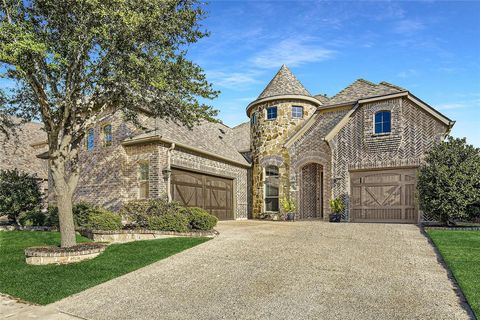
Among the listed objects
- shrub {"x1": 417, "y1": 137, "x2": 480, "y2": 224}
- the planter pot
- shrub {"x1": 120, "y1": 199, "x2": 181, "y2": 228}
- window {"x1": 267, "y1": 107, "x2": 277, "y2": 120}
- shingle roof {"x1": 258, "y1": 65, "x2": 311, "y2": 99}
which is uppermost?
shingle roof {"x1": 258, "y1": 65, "x2": 311, "y2": 99}

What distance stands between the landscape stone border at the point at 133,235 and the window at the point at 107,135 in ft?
19.8

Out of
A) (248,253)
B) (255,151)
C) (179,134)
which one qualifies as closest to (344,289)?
(248,253)

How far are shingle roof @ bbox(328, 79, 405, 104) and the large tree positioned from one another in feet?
33.0

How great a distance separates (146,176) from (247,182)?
319 inches

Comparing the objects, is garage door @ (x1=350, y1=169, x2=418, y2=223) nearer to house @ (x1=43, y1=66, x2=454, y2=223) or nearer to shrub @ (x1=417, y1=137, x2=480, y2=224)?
house @ (x1=43, y1=66, x2=454, y2=223)

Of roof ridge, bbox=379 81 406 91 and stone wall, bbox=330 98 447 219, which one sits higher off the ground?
roof ridge, bbox=379 81 406 91

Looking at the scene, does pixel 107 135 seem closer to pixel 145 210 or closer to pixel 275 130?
pixel 145 210

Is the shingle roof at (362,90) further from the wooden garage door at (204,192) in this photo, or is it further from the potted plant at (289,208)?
the wooden garage door at (204,192)

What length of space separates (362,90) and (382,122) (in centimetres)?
264

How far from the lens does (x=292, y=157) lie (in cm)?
1989

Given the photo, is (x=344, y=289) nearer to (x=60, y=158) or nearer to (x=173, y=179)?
(x=60, y=158)

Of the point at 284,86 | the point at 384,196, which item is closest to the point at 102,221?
the point at 384,196

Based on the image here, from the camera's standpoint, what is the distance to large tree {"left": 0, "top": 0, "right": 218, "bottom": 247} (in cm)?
884

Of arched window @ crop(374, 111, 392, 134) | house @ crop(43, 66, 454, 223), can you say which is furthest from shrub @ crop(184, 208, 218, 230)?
arched window @ crop(374, 111, 392, 134)
